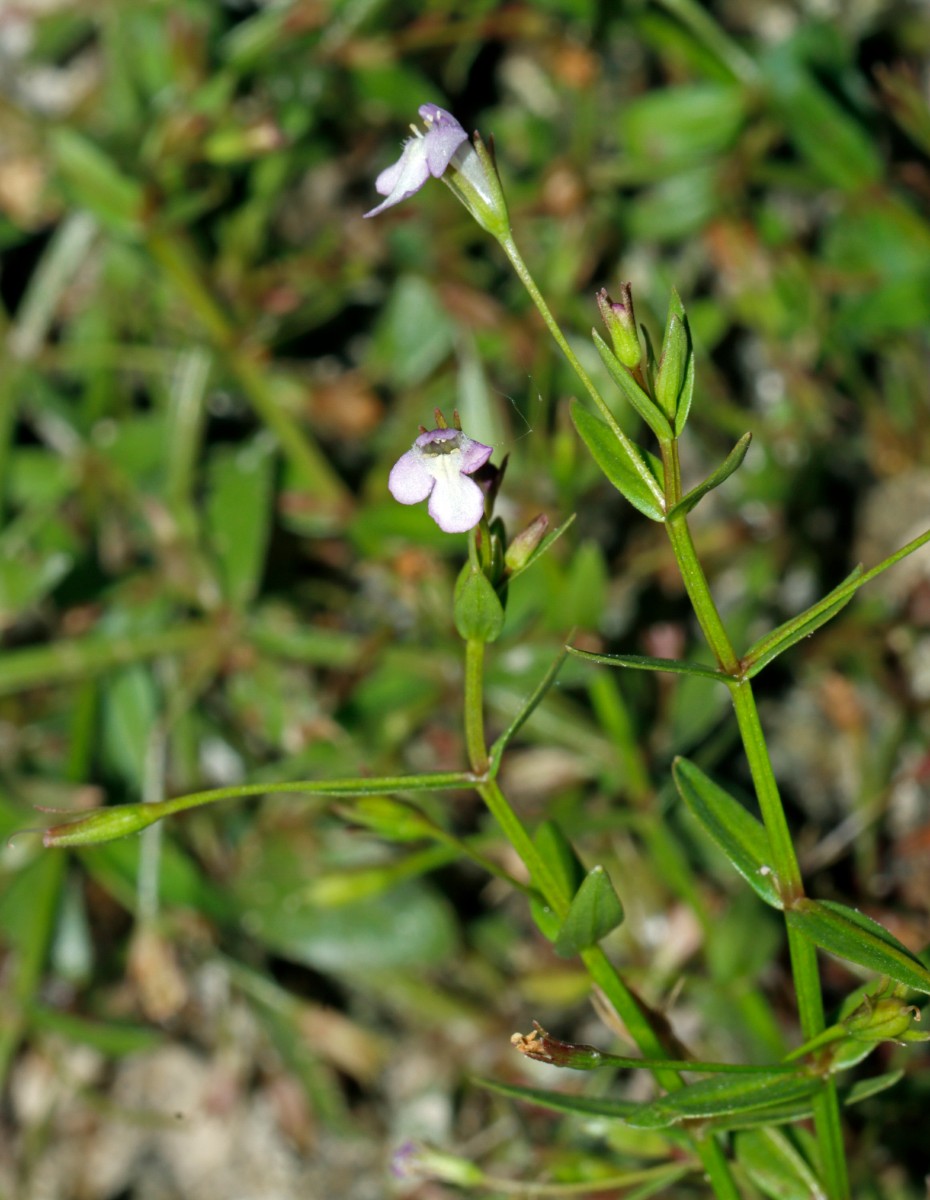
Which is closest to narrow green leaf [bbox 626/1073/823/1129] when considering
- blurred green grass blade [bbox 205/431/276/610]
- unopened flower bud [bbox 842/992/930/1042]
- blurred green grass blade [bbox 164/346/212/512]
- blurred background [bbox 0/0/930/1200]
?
unopened flower bud [bbox 842/992/930/1042]

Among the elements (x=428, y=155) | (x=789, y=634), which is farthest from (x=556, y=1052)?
(x=428, y=155)

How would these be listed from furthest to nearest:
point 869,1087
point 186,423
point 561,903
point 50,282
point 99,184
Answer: point 50,282 → point 186,423 → point 99,184 → point 869,1087 → point 561,903

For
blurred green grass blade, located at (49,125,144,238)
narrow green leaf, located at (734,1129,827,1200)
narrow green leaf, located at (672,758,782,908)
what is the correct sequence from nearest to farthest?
narrow green leaf, located at (672,758,782,908) < narrow green leaf, located at (734,1129,827,1200) < blurred green grass blade, located at (49,125,144,238)

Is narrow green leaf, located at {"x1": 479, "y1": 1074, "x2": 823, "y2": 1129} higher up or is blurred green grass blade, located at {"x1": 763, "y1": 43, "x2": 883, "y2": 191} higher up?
blurred green grass blade, located at {"x1": 763, "y1": 43, "x2": 883, "y2": 191}

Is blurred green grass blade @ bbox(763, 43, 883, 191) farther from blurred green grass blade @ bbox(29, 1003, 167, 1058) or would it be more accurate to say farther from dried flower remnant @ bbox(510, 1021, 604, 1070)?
blurred green grass blade @ bbox(29, 1003, 167, 1058)

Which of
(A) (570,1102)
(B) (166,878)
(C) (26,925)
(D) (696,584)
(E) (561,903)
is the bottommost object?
(C) (26,925)

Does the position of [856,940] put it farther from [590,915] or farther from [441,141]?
[441,141]

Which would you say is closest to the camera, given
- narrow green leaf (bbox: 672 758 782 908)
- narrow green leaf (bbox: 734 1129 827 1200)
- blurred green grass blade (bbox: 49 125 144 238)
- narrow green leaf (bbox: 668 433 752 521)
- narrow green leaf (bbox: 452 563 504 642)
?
narrow green leaf (bbox: 668 433 752 521)
